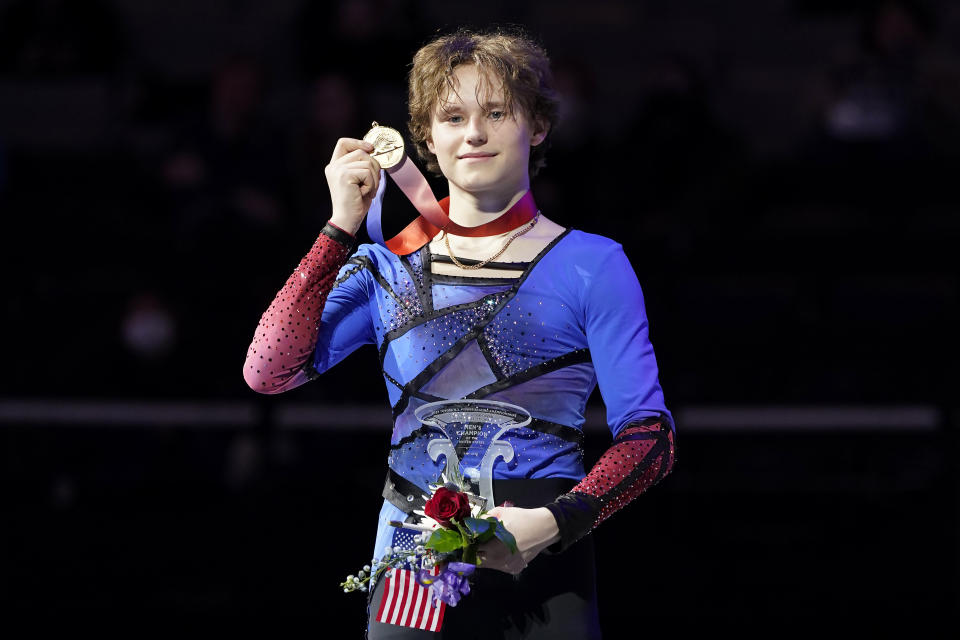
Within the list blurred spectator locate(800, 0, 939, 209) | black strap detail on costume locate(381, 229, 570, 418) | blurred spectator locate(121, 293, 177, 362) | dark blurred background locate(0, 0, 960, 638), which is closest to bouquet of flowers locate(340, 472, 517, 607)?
black strap detail on costume locate(381, 229, 570, 418)

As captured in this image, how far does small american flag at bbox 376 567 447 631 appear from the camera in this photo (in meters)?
2.14

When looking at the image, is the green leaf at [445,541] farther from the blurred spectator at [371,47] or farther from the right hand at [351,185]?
the blurred spectator at [371,47]

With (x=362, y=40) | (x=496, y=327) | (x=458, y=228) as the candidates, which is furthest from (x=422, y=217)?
(x=362, y=40)

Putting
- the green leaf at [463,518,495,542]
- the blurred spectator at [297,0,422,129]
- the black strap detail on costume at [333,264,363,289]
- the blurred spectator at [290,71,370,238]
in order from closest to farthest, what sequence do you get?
1. the green leaf at [463,518,495,542]
2. the black strap detail on costume at [333,264,363,289]
3. the blurred spectator at [290,71,370,238]
4. the blurred spectator at [297,0,422,129]

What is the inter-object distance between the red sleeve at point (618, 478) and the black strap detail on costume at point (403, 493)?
0.28m

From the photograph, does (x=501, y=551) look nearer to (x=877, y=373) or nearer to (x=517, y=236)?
(x=517, y=236)

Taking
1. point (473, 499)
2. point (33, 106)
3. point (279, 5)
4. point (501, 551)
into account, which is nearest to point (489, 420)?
point (473, 499)

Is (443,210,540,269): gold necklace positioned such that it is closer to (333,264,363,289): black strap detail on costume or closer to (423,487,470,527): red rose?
(333,264,363,289): black strap detail on costume

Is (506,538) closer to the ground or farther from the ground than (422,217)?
closer to the ground

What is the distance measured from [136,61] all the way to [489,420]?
576 centimetres

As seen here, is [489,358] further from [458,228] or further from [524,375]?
[458,228]

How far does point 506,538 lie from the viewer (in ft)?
6.49

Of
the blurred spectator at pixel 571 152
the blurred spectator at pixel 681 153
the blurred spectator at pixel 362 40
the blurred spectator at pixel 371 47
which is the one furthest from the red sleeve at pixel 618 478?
the blurred spectator at pixel 362 40

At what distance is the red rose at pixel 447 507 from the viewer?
6.60 feet
